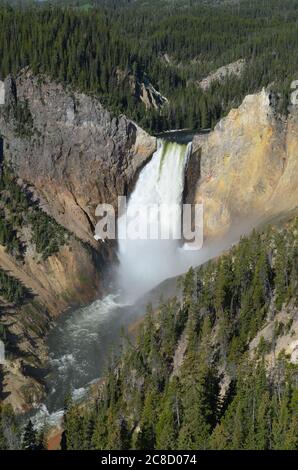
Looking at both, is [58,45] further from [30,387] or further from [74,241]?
[30,387]

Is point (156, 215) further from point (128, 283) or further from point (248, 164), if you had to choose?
point (248, 164)

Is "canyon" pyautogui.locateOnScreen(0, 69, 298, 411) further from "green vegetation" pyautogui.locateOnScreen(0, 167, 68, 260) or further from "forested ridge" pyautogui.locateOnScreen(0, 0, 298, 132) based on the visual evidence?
"forested ridge" pyautogui.locateOnScreen(0, 0, 298, 132)

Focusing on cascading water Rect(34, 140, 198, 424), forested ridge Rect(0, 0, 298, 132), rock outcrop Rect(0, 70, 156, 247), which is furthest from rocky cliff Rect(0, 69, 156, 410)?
Answer: forested ridge Rect(0, 0, 298, 132)

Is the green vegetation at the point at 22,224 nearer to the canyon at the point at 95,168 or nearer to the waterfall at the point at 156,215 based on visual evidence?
the canyon at the point at 95,168

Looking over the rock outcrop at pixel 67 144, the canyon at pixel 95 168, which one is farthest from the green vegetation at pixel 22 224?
the rock outcrop at pixel 67 144

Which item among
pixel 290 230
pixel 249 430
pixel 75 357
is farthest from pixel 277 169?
pixel 249 430

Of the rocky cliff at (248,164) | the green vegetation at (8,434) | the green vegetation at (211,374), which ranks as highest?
the rocky cliff at (248,164)
